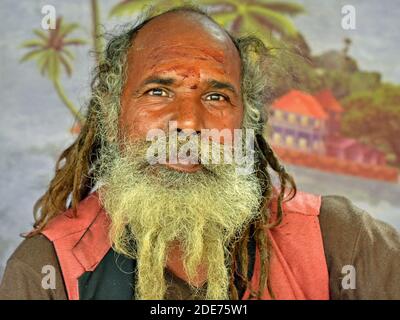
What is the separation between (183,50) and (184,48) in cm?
1

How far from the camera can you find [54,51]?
3.32 metres

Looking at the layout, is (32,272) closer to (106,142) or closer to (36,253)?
(36,253)

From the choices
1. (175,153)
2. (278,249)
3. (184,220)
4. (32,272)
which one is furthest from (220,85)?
(32,272)

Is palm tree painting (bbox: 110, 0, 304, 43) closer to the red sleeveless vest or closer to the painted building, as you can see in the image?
the painted building

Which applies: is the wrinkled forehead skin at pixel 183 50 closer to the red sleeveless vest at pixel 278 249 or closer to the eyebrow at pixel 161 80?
the eyebrow at pixel 161 80

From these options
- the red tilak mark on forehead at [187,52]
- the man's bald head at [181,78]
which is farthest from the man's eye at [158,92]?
the red tilak mark on forehead at [187,52]

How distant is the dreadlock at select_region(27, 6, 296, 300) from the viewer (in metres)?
2.19

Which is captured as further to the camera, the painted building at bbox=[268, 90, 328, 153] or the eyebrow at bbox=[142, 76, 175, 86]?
the painted building at bbox=[268, 90, 328, 153]

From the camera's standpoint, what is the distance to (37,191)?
3.27 metres

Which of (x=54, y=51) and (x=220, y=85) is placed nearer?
(x=220, y=85)

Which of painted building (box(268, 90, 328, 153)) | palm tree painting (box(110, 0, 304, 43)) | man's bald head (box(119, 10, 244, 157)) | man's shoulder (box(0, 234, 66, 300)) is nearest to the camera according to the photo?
man's shoulder (box(0, 234, 66, 300))

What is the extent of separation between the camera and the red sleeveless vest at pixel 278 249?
6.63 feet

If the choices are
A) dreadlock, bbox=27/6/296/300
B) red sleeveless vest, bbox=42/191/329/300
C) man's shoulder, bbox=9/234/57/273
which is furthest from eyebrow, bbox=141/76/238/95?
man's shoulder, bbox=9/234/57/273

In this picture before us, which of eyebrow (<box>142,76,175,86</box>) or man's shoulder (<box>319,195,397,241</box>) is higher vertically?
eyebrow (<box>142,76,175,86</box>)
